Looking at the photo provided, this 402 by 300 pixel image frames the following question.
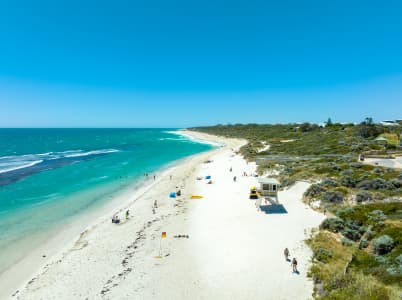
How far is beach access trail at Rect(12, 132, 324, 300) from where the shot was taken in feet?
32.9

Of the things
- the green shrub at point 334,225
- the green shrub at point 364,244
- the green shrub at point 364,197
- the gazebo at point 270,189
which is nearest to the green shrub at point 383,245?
the green shrub at point 364,244

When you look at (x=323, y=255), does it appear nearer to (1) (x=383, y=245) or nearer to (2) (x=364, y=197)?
(1) (x=383, y=245)

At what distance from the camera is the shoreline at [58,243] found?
11.8m

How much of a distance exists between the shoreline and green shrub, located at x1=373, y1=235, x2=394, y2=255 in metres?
16.7

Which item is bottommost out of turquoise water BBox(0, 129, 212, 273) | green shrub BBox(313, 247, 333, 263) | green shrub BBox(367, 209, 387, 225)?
turquoise water BBox(0, 129, 212, 273)

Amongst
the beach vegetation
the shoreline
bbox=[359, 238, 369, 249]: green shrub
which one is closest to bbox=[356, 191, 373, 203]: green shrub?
the beach vegetation

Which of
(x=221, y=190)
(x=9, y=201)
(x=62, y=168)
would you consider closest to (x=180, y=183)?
(x=221, y=190)

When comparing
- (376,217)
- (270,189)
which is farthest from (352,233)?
(270,189)

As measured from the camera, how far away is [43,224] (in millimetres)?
17953

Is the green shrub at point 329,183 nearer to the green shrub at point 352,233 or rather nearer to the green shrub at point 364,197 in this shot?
the green shrub at point 364,197

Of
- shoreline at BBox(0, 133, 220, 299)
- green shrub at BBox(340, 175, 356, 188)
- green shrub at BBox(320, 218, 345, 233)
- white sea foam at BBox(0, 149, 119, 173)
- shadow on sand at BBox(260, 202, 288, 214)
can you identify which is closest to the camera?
shoreline at BBox(0, 133, 220, 299)

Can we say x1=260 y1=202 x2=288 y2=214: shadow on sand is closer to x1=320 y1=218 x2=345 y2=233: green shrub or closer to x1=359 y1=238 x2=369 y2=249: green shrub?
x1=320 y1=218 x2=345 y2=233: green shrub

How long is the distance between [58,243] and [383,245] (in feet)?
60.6

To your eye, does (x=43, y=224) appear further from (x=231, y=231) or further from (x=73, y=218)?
(x=231, y=231)
